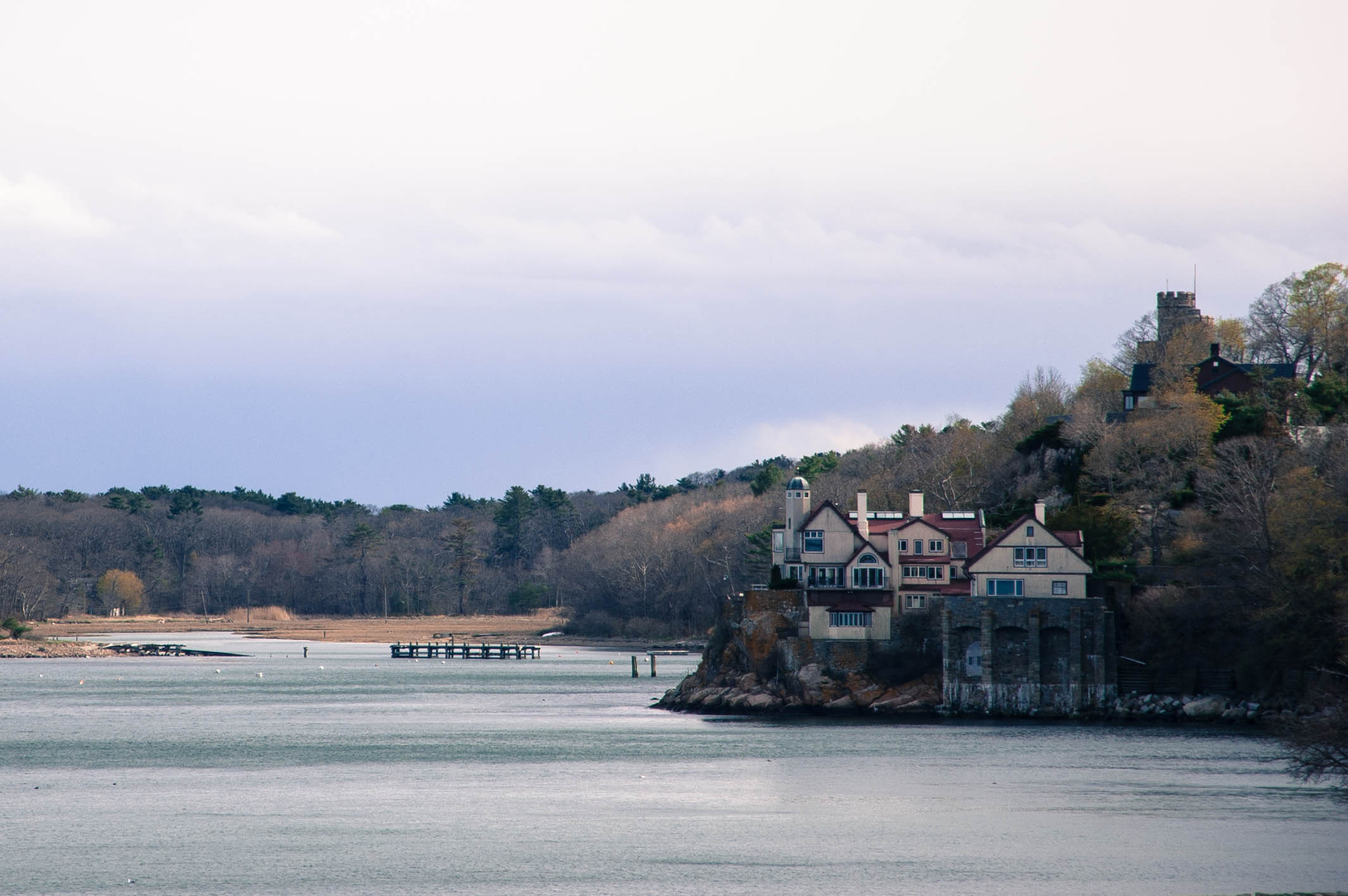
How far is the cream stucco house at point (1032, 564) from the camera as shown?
77000 millimetres

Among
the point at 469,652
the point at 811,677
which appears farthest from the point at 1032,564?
the point at 469,652

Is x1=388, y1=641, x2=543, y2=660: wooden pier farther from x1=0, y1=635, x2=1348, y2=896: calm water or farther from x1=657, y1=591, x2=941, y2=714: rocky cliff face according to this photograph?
x1=657, y1=591, x2=941, y2=714: rocky cliff face

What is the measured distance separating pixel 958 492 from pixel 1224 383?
21340mm

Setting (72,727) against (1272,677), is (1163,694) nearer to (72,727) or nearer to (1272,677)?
(1272,677)

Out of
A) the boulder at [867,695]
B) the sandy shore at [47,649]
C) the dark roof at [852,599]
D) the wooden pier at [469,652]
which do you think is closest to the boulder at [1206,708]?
the boulder at [867,695]

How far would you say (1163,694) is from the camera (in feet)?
250

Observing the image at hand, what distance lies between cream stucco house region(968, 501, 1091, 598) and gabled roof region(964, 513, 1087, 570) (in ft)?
0.10

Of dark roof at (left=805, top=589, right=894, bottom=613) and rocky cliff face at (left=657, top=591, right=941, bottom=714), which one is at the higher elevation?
dark roof at (left=805, top=589, right=894, bottom=613)

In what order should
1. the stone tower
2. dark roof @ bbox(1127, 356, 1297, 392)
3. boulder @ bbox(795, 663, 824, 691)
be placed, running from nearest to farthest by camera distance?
boulder @ bbox(795, 663, 824, 691) → dark roof @ bbox(1127, 356, 1297, 392) → the stone tower

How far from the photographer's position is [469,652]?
492 feet

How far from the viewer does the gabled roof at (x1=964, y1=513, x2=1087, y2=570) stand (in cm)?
7706

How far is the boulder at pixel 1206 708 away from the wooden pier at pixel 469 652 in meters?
82.1

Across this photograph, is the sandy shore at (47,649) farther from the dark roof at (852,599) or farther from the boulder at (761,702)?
the dark roof at (852,599)

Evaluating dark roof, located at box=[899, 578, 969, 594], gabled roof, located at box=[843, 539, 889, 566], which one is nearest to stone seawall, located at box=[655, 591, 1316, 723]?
dark roof, located at box=[899, 578, 969, 594]
